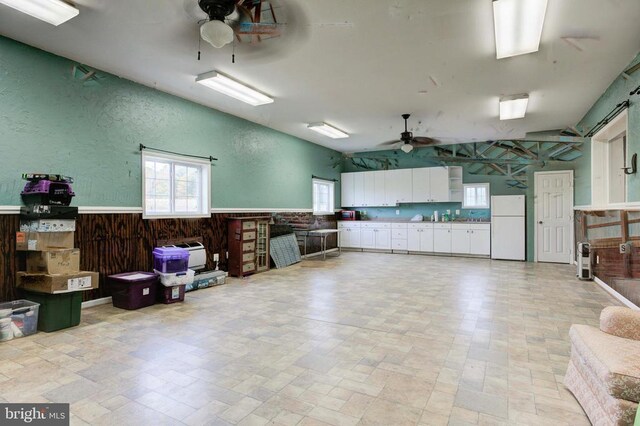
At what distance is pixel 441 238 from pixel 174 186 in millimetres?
6197

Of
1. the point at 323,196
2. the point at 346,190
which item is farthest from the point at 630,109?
the point at 346,190

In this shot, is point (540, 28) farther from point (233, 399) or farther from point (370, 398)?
point (233, 399)

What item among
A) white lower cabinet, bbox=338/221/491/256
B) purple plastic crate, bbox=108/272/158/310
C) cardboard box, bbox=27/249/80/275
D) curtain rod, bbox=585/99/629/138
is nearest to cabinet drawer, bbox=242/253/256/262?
purple plastic crate, bbox=108/272/158/310

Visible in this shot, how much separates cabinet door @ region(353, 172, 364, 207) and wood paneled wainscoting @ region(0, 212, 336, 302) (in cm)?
497

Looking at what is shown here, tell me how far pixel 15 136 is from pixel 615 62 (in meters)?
6.62

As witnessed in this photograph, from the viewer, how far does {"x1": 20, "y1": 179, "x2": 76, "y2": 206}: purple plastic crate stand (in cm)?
325

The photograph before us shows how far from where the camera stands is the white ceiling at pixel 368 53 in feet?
9.45

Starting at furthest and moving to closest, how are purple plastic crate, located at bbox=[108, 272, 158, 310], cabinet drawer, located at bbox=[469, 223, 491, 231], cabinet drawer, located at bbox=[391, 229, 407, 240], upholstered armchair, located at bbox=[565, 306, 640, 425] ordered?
cabinet drawer, located at bbox=[391, 229, 407, 240], cabinet drawer, located at bbox=[469, 223, 491, 231], purple plastic crate, located at bbox=[108, 272, 158, 310], upholstered armchair, located at bbox=[565, 306, 640, 425]

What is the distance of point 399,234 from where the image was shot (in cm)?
874

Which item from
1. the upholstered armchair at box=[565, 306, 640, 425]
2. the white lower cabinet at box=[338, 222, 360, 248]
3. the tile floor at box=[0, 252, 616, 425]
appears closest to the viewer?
the upholstered armchair at box=[565, 306, 640, 425]

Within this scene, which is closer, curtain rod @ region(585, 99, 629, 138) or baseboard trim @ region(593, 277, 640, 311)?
baseboard trim @ region(593, 277, 640, 311)

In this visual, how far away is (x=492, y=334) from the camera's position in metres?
3.09

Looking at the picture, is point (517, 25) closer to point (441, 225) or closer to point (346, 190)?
point (441, 225)

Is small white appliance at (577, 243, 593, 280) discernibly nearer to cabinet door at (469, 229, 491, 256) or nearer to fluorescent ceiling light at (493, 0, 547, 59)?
cabinet door at (469, 229, 491, 256)
